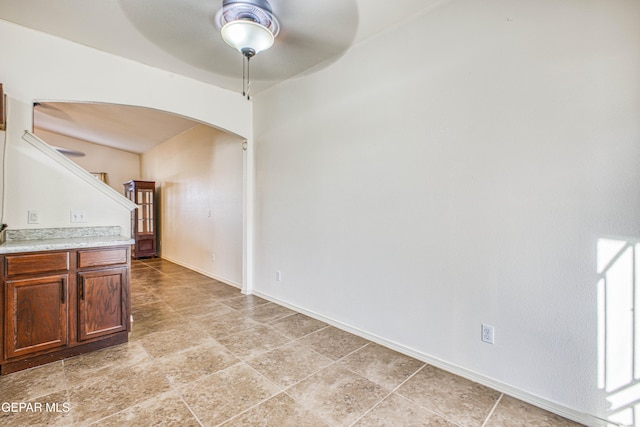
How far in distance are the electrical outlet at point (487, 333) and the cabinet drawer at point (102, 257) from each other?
304cm

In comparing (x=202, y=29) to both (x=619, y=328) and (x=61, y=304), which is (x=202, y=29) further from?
(x=619, y=328)

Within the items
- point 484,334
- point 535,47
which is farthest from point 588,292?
point 535,47

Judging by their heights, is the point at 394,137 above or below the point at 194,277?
above

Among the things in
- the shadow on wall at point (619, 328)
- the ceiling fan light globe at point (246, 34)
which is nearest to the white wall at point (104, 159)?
the ceiling fan light globe at point (246, 34)

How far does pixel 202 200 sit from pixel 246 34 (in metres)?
4.05

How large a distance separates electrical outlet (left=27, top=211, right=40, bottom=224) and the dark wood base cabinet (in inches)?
21.1

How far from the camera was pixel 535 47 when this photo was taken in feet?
6.09

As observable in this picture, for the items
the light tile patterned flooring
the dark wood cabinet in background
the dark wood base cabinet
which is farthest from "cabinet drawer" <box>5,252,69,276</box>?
the dark wood cabinet in background

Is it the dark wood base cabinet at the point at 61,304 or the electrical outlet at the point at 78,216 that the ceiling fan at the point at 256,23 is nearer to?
the electrical outlet at the point at 78,216

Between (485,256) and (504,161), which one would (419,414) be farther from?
(504,161)

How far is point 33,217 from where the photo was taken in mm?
2582

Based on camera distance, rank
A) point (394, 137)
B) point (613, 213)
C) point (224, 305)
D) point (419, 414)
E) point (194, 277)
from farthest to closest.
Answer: point (194, 277) < point (224, 305) < point (394, 137) < point (419, 414) < point (613, 213)

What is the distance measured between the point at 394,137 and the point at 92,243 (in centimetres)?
274

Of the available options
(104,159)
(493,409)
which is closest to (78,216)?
(493,409)
